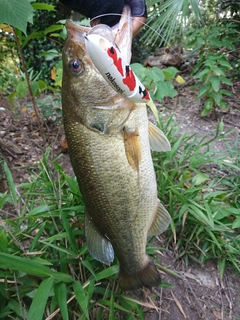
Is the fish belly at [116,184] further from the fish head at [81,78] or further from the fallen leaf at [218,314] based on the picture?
the fallen leaf at [218,314]

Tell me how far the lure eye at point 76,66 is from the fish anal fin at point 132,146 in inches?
11.8

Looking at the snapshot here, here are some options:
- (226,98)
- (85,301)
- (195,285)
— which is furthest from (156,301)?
(226,98)

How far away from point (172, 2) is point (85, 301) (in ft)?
10.7

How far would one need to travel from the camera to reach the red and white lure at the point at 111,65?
2.97 ft

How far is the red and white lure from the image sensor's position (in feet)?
2.97

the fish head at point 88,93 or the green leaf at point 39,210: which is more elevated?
the fish head at point 88,93

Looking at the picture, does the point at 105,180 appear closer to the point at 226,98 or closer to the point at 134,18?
the point at 134,18

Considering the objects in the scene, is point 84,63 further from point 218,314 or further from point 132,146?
point 218,314

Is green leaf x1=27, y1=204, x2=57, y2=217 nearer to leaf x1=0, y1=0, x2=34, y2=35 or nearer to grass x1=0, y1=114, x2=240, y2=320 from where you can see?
grass x1=0, y1=114, x2=240, y2=320

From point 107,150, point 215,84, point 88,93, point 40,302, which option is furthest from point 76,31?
point 215,84

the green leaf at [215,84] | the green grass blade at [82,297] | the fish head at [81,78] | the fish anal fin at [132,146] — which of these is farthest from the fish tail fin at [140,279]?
the green leaf at [215,84]

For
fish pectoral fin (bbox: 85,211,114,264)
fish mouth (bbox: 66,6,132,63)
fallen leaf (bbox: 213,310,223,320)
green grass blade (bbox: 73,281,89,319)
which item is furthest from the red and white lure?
fallen leaf (bbox: 213,310,223,320)

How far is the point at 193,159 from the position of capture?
264 cm

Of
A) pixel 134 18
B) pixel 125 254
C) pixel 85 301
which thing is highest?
pixel 134 18
